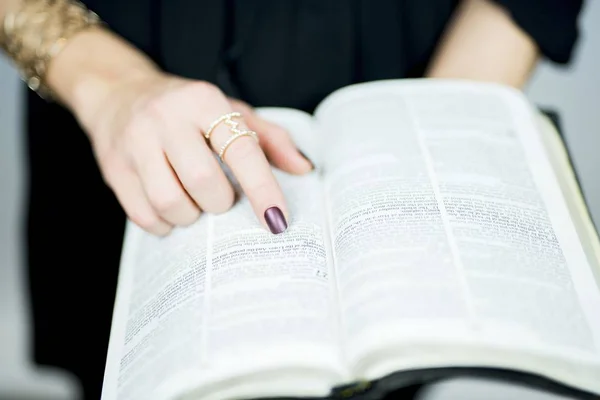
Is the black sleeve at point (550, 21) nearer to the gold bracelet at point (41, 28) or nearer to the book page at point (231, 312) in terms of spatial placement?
the book page at point (231, 312)

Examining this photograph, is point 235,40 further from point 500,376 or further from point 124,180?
point 500,376

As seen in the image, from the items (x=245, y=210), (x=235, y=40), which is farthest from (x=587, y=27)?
(x=245, y=210)

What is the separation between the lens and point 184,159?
47cm

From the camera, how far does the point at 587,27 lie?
1058 millimetres

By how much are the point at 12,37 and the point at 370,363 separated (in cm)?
48

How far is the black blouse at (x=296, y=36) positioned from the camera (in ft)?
2.03

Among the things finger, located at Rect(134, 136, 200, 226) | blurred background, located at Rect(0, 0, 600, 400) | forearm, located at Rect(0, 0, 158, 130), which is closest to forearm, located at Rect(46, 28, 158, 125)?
forearm, located at Rect(0, 0, 158, 130)

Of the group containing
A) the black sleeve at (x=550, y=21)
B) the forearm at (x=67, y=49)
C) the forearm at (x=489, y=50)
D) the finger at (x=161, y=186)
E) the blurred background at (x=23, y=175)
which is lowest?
the blurred background at (x=23, y=175)

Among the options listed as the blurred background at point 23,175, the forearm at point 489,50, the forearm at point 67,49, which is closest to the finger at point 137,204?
the forearm at point 67,49

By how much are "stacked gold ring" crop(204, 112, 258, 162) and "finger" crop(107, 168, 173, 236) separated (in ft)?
0.25

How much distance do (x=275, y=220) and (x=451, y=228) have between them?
0.45ft

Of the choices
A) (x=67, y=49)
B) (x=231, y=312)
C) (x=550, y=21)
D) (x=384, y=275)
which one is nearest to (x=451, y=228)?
(x=384, y=275)

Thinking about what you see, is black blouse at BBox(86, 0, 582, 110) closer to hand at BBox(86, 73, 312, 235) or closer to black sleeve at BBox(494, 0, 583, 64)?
black sleeve at BBox(494, 0, 583, 64)

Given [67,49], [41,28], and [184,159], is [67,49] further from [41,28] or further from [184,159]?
[184,159]
